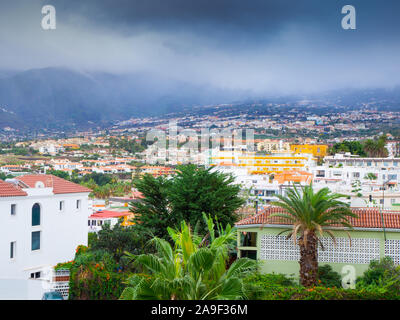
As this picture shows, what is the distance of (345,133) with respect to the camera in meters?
38.4

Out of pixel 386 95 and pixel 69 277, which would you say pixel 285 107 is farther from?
pixel 69 277

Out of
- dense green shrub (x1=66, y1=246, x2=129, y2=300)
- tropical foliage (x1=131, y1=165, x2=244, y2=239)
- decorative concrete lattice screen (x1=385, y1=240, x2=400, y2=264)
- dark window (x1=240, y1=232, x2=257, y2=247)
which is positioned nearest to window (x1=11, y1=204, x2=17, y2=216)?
tropical foliage (x1=131, y1=165, x2=244, y2=239)

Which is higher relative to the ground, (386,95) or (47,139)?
(386,95)

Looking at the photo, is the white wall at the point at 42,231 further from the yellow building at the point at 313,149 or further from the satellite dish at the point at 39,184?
the yellow building at the point at 313,149

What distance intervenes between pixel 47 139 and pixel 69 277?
1348 inches

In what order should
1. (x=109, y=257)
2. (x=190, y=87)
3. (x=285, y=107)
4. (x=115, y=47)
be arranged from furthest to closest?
(x=190, y=87)
(x=285, y=107)
(x=115, y=47)
(x=109, y=257)

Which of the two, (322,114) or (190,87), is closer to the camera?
(322,114)

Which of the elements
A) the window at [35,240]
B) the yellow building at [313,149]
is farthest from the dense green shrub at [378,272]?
the yellow building at [313,149]

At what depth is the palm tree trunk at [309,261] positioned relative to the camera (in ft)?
15.9

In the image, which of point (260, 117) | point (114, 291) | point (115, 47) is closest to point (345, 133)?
point (260, 117)

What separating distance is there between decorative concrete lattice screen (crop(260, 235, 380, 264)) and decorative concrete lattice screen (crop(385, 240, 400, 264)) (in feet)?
0.38

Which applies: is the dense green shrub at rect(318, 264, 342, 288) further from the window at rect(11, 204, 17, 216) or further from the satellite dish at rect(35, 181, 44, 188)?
the satellite dish at rect(35, 181, 44, 188)

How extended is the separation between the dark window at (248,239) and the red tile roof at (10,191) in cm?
503
